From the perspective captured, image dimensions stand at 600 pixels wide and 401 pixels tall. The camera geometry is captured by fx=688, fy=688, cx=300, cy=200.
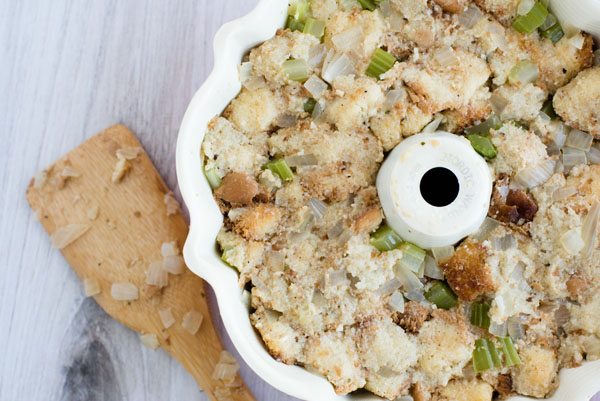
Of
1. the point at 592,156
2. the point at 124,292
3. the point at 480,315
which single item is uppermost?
the point at 592,156

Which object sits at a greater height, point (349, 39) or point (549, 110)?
point (349, 39)

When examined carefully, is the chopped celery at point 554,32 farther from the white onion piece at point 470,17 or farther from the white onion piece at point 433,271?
the white onion piece at point 433,271

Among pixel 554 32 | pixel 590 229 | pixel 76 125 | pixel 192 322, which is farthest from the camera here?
pixel 76 125

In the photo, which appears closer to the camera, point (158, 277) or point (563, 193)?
point (563, 193)

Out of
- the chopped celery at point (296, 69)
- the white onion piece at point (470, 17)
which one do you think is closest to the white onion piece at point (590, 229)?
the white onion piece at point (470, 17)

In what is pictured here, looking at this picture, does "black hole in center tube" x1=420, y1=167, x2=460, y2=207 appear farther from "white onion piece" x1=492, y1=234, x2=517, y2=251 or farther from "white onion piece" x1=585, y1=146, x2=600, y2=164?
"white onion piece" x1=585, y1=146, x2=600, y2=164

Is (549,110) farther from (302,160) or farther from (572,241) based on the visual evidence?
(302,160)

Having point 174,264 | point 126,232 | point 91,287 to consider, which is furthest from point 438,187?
point 91,287
